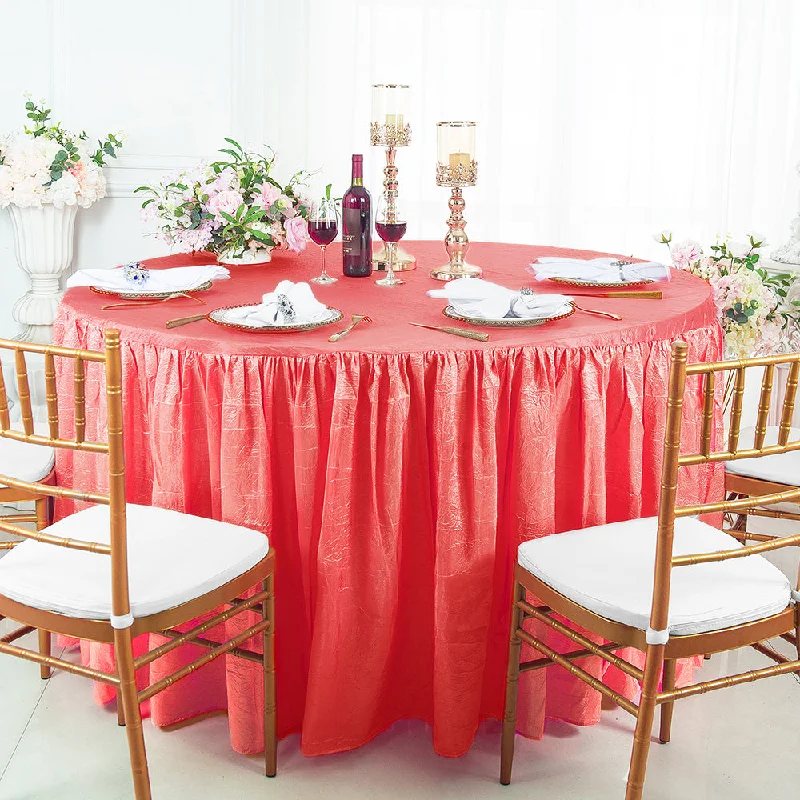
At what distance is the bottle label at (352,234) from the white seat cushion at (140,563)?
959 millimetres

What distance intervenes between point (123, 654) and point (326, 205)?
1.20 metres

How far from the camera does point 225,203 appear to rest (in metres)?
2.63

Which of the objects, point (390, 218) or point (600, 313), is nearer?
point (600, 313)

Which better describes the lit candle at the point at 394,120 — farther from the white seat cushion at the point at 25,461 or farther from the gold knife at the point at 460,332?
the white seat cushion at the point at 25,461

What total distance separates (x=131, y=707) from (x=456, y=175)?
1.56 meters

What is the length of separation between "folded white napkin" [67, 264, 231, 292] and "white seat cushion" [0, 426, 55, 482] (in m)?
0.40

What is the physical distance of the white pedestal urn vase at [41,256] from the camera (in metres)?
4.29

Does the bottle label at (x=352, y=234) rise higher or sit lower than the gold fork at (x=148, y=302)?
higher

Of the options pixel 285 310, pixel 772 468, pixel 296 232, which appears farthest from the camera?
pixel 296 232

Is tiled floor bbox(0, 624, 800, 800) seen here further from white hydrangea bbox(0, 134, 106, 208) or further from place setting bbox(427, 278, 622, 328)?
white hydrangea bbox(0, 134, 106, 208)

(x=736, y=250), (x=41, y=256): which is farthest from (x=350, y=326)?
(x=41, y=256)

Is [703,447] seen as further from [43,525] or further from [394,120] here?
[43,525]

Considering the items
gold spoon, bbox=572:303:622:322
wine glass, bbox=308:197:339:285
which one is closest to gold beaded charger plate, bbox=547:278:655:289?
gold spoon, bbox=572:303:622:322

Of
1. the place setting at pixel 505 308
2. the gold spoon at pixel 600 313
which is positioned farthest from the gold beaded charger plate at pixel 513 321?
the gold spoon at pixel 600 313
